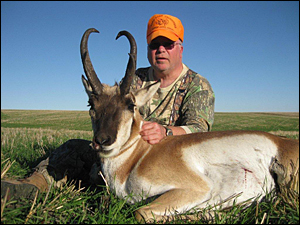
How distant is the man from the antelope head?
3.53ft

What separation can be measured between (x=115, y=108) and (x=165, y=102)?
281 cm

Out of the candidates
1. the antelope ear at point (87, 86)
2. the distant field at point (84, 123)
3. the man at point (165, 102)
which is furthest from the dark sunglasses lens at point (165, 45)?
the distant field at point (84, 123)

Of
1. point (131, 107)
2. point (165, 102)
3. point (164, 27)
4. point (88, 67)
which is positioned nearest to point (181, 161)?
point (131, 107)

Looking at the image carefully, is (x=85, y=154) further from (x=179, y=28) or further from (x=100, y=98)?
(x=179, y=28)

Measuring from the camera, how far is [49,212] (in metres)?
3.21

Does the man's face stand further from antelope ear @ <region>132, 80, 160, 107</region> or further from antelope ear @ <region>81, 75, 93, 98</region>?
antelope ear @ <region>81, 75, 93, 98</region>

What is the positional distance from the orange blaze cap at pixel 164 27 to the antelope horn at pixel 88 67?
248 cm

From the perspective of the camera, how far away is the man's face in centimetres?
640

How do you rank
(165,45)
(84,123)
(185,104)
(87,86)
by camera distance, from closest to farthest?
(87,86) < (185,104) < (165,45) < (84,123)

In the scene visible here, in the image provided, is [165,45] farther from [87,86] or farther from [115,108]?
[115,108]

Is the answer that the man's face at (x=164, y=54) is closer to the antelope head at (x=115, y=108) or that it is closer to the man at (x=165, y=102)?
the man at (x=165, y=102)

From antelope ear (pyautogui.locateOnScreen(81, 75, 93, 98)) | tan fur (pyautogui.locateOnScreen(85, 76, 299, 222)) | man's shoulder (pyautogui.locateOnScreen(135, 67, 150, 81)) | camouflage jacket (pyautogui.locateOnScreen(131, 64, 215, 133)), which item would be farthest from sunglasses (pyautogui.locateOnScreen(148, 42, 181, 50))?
tan fur (pyautogui.locateOnScreen(85, 76, 299, 222))

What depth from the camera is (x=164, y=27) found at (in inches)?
249

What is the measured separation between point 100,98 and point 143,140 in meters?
1.12
